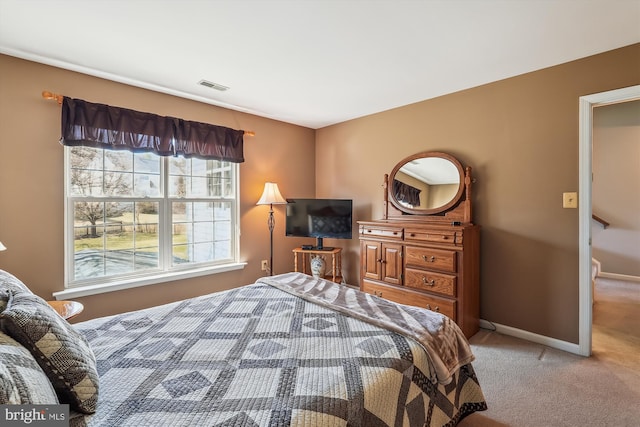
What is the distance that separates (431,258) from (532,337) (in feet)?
3.55

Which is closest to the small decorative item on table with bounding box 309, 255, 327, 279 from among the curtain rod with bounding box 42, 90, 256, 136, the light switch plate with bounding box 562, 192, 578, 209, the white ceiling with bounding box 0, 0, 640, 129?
the white ceiling with bounding box 0, 0, 640, 129

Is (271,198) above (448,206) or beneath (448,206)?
above

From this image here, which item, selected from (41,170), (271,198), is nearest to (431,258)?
(271,198)

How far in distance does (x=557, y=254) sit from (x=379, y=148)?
6.91ft

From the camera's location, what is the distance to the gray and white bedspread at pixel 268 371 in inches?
35.6

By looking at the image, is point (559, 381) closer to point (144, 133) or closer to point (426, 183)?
point (426, 183)

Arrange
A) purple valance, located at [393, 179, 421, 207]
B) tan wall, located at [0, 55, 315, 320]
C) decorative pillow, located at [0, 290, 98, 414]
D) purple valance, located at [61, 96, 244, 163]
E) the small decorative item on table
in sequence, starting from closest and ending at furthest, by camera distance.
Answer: decorative pillow, located at [0, 290, 98, 414] → tan wall, located at [0, 55, 315, 320] → purple valance, located at [61, 96, 244, 163] → purple valance, located at [393, 179, 421, 207] → the small decorative item on table

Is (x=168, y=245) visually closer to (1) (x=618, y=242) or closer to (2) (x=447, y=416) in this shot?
A: (2) (x=447, y=416)

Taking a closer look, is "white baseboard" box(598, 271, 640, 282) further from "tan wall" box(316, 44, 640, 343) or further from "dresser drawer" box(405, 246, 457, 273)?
"dresser drawer" box(405, 246, 457, 273)

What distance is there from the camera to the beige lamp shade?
366cm

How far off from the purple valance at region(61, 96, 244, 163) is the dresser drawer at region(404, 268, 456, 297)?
7.69 feet

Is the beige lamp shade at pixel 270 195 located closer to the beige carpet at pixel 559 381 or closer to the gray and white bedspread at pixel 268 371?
the gray and white bedspread at pixel 268 371

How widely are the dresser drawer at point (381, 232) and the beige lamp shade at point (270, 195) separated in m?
1.13

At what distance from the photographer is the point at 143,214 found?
119 inches
